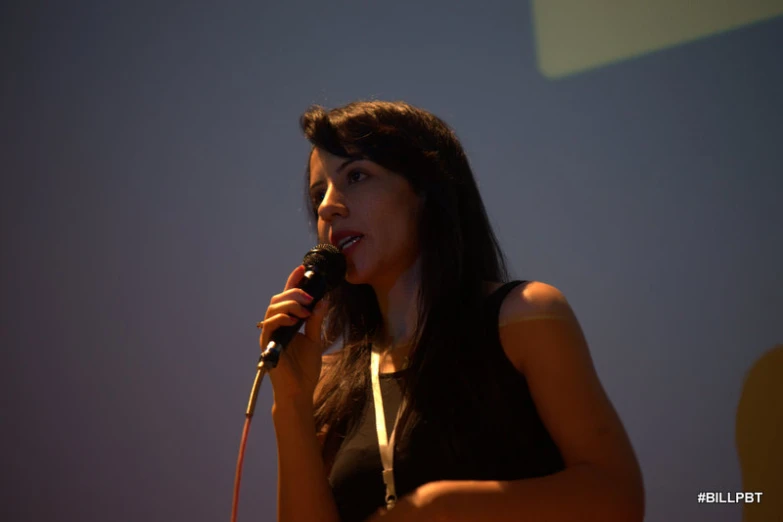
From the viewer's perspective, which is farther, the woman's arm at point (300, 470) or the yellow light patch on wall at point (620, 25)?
the yellow light patch on wall at point (620, 25)

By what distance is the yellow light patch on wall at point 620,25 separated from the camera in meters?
1.57

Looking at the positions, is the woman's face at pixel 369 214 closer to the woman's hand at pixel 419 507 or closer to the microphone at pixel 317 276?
the microphone at pixel 317 276

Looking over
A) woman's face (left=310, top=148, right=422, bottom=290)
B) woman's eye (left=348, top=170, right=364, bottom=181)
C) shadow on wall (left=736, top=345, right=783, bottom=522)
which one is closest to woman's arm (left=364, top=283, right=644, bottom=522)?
woman's face (left=310, top=148, right=422, bottom=290)

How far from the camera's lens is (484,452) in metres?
1.00

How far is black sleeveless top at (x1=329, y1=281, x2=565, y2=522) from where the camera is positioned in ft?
3.26

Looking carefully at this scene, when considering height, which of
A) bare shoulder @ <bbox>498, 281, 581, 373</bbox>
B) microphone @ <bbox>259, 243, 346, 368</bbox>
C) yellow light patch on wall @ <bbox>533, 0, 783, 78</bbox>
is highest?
yellow light patch on wall @ <bbox>533, 0, 783, 78</bbox>

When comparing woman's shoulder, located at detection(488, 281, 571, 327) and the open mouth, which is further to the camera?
the open mouth

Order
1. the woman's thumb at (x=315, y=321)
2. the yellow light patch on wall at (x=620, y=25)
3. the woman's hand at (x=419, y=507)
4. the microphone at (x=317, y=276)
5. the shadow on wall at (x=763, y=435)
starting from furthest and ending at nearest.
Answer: the yellow light patch on wall at (x=620, y=25) → the shadow on wall at (x=763, y=435) → the woman's thumb at (x=315, y=321) → the microphone at (x=317, y=276) → the woman's hand at (x=419, y=507)

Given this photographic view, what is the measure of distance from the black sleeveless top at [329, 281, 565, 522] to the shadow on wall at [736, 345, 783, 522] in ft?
2.01

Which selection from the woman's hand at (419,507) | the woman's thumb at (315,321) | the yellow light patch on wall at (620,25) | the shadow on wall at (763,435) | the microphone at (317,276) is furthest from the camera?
the yellow light patch on wall at (620,25)

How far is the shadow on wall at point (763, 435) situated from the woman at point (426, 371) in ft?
2.00

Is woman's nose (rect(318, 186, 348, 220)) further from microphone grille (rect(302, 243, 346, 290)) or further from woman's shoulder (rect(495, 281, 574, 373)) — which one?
woman's shoulder (rect(495, 281, 574, 373))

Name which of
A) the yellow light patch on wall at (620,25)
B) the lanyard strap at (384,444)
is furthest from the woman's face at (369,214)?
the yellow light patch on wall at (620,25)

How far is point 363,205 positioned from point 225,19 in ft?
4.14
